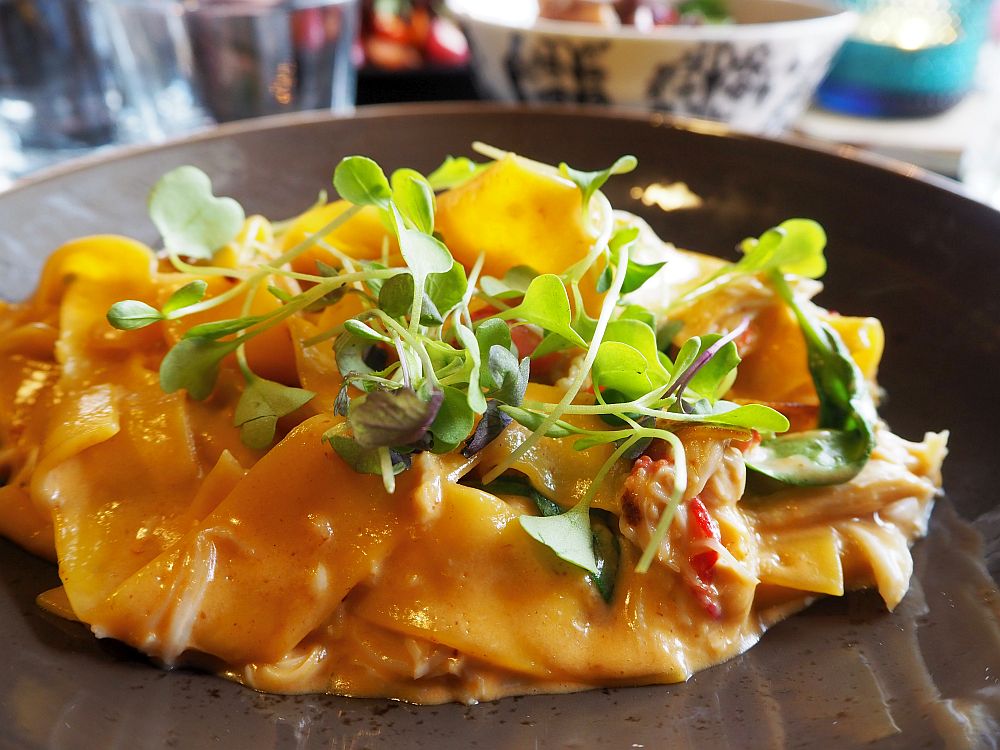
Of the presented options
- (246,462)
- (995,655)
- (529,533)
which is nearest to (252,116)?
(246,462)

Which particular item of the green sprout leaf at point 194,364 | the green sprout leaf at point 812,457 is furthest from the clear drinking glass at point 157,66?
the green sprout leaf at point 812,457

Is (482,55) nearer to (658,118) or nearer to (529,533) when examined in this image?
(658,118)

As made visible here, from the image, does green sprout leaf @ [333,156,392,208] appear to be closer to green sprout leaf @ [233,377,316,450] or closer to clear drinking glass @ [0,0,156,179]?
green sprout leaf @ [233,377,316,450]

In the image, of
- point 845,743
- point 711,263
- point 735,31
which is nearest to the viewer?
point 845,743

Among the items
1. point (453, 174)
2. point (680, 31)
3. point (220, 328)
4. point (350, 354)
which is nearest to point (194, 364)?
point (220, 328)

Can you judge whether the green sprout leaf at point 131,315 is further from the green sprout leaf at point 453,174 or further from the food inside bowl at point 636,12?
the food inside bowl at point 636,12

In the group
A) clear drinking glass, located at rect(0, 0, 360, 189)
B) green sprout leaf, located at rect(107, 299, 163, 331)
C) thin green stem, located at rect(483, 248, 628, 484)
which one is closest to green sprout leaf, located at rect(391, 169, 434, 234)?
thin green stem, located at rect(483, 248, 628, 484)
